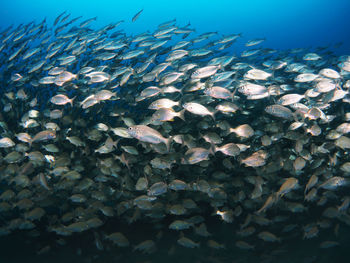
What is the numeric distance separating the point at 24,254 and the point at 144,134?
4.74m

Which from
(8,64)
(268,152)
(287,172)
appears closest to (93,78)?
(8,64)

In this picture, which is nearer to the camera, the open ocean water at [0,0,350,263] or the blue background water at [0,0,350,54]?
the open ocean water at [0,0,350,263]

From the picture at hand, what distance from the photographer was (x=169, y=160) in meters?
4.30

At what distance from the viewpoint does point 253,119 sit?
5352mm

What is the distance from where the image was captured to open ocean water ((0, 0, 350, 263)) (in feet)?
14.6

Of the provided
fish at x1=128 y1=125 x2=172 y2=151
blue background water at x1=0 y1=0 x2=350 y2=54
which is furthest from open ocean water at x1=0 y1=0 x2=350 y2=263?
blue background water at x1=0 y1=0 x2=350 y2=54

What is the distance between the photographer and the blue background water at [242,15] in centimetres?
5494

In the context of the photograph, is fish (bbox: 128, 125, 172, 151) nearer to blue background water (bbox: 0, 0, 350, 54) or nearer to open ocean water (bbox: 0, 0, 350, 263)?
open ocean water (bbox: 0, 0, 350, 263)

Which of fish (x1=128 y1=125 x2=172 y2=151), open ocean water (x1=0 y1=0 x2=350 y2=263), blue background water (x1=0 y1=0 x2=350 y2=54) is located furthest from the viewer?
blue background water (x1=0 y1=0 x2=350 y2=54)

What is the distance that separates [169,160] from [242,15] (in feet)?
238

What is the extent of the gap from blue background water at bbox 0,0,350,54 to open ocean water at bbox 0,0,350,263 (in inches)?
2357

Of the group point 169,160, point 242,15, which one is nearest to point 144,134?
point 169,160

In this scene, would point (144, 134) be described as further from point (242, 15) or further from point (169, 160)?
point (242, 15)

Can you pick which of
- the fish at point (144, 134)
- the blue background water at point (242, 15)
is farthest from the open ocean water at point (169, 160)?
the blue background water at point (242, 15)
